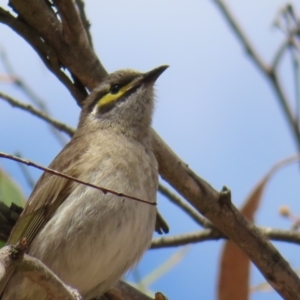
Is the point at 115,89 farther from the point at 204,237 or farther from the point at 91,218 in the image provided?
the point at 91,218

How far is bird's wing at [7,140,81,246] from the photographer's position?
4.48 meters

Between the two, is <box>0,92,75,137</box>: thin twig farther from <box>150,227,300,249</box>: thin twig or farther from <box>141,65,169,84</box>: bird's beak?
<box>150,227,300,249</box>: thin twig

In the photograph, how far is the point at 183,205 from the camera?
5.32 meters

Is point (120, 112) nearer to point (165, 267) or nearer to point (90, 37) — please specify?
point (90, 37)

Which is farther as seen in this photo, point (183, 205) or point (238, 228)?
point (183, 205)

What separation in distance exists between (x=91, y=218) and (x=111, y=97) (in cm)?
145

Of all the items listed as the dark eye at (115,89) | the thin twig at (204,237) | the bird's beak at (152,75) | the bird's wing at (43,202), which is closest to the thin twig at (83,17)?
the dark eye at (115,89)

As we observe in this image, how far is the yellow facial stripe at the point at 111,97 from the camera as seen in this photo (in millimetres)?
5520

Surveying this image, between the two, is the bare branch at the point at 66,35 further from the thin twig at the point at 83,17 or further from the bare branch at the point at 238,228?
the bare branch at the point at 238,228

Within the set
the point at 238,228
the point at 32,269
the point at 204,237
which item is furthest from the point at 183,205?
the point at 32,269

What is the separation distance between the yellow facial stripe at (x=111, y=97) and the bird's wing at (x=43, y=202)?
0.77m

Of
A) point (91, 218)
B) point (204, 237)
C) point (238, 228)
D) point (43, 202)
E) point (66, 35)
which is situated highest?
point (66, 35)

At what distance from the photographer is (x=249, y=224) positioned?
4.41 m

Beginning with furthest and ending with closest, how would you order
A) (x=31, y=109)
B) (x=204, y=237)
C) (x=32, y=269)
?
1. (x=31, y=109)
2. (x=204, y=237)
3. (x=32, y=269)
